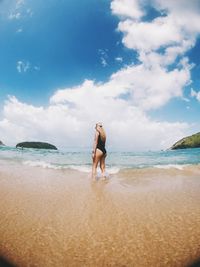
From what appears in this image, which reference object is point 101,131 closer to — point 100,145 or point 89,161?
point 100,145

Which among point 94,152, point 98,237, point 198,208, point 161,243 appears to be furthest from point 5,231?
point 94,152

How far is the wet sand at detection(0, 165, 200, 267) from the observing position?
98.0 inches

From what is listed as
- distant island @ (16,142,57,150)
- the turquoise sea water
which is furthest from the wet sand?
distant island @ (16,142,57,150)

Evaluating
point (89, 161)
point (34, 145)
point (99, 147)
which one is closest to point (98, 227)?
point (99, 147)

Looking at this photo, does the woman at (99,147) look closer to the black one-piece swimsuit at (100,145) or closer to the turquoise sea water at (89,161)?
the black one-piece swimsuit at (100,145)

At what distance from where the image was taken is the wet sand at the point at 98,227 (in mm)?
2488

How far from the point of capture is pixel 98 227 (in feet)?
11.0

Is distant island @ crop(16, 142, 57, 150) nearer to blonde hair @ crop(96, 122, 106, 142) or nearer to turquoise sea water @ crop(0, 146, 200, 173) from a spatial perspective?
turquoise sea water @ crop(0, 146, 200, 173)

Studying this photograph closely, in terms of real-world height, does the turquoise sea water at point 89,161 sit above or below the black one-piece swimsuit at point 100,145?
below

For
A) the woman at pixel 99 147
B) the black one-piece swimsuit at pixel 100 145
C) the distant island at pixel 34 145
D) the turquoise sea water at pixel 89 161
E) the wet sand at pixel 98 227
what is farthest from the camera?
the distant island at pixel 34 145

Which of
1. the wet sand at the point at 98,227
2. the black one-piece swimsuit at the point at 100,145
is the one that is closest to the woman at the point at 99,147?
the black one-piece swimsuit at the point at 100,145

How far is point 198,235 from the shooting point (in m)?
3.05

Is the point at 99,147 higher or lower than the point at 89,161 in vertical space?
higher

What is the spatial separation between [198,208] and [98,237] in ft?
8.11
